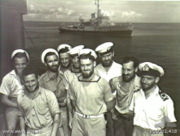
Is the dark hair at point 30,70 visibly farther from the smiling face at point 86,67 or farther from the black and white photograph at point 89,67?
the smiling face at point 86,67

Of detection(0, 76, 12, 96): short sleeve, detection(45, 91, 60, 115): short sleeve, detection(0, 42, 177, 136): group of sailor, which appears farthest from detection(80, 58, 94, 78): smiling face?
detection(0, 76, 12, 96): short sleeve

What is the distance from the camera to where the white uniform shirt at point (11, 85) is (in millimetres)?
1708

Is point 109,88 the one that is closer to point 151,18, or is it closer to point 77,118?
point 77,118

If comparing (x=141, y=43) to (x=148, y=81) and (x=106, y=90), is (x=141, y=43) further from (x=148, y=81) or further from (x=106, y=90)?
(x=106, y=90)

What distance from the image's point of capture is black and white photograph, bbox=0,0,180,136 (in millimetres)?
1671

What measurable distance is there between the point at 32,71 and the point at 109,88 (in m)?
0.48

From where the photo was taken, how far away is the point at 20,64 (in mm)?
1705

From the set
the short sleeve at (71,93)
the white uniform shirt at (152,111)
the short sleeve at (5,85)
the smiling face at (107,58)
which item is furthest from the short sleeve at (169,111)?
the short sleeve at (5,85)

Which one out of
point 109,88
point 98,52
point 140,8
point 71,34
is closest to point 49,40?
point 71,34

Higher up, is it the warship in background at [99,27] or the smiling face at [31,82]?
the warship in background at [99,27]

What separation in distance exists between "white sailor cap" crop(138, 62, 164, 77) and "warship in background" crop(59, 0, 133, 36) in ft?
0.72

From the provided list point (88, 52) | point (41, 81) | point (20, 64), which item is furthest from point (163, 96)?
point (20, 64)

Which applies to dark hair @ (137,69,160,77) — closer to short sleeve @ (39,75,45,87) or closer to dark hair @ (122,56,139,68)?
dark hair @ (122,56,139,68)

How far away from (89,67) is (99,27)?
0.27 m
